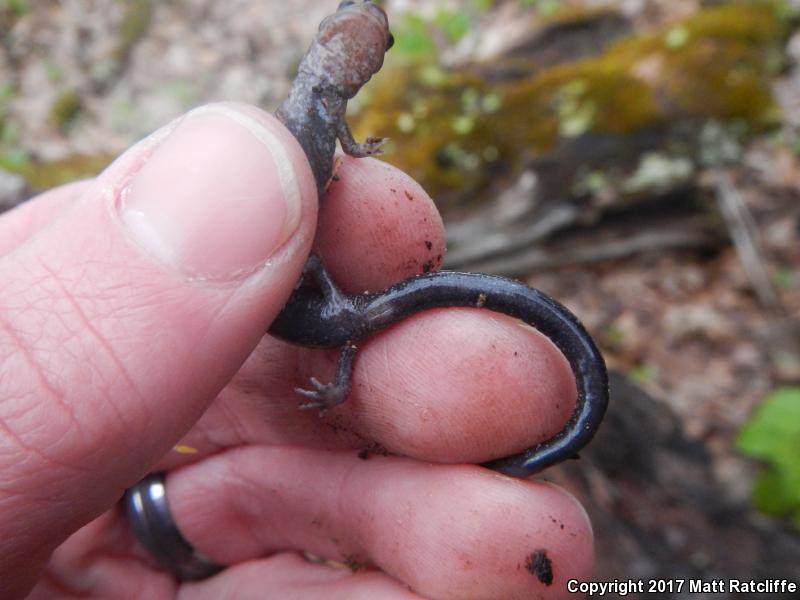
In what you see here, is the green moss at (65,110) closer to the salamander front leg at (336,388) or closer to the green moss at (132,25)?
the green moss at (132,25)

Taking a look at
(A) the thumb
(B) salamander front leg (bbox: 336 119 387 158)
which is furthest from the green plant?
(A) the thumb

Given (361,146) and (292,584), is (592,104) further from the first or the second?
(292,584)

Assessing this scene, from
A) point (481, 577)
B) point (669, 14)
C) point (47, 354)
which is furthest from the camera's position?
point (669, 14)

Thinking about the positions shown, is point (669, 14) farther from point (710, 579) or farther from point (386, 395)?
point (386, 395)

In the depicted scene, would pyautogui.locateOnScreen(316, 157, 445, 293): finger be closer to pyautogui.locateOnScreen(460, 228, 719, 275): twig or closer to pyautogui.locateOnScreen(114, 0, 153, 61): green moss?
pyautogui.locateOnScreen(460, 228, 719, 275): twig

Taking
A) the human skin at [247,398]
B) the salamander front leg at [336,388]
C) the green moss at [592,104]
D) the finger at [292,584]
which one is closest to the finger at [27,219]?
the human skin at [247,398]

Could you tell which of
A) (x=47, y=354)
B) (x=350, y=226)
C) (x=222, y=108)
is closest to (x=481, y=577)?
(x=350, y=226)
